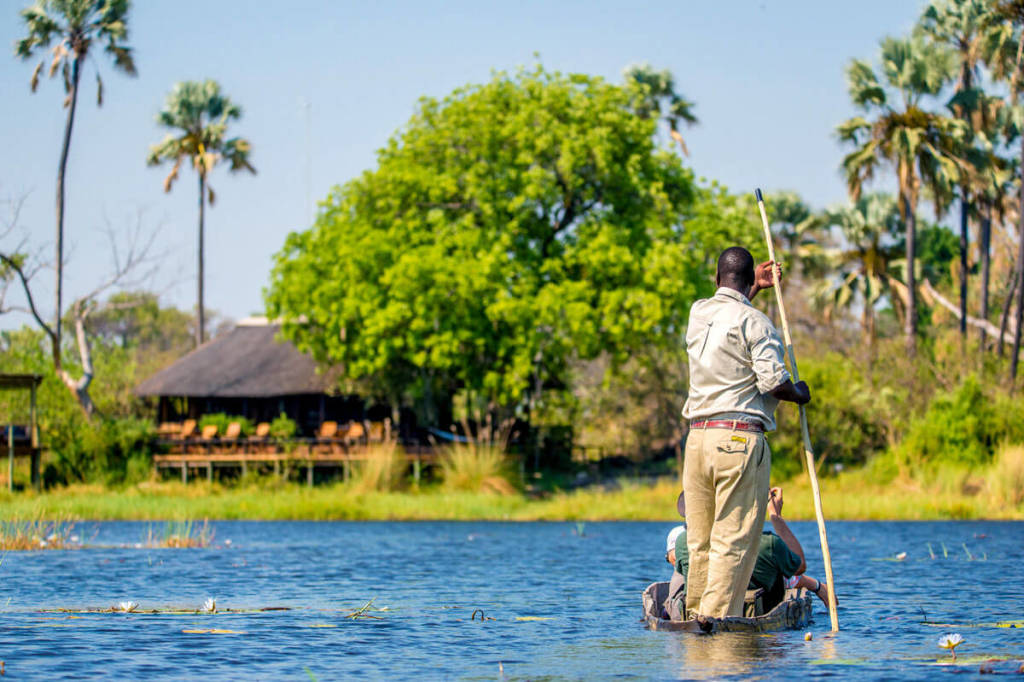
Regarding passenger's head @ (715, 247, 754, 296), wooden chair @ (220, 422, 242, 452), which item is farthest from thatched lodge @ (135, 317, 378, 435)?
passenger's head @ (715, 247, 754, 296)

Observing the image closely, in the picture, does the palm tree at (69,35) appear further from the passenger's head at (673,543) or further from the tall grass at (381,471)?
the passenger's head at (673,543)

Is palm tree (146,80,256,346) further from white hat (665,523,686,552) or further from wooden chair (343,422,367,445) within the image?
white hat (665,523,686,552)

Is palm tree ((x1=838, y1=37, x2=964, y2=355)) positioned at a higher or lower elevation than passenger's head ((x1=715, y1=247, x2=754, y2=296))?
higher

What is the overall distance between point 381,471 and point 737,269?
26557 millimetres

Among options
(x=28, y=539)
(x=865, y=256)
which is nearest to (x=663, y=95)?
(x=865, y=256)

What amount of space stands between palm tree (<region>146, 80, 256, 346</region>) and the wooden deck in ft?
54.3

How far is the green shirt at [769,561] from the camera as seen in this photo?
35.3 feet

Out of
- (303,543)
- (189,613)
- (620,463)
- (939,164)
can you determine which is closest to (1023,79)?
(939,164)

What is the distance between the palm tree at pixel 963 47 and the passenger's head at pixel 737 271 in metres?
35.2

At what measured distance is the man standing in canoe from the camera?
9.31 meters

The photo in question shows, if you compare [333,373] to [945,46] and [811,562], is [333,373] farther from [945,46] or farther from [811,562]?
[811,562]

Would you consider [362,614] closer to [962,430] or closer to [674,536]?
[674,536]

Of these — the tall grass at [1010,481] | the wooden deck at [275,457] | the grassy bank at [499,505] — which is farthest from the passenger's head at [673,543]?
the wooden deck at [275,457]

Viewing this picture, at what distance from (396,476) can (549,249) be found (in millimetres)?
7870
